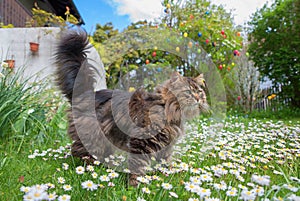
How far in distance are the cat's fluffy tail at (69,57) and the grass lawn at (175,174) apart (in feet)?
2.21

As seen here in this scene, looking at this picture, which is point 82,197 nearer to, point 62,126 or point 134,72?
point 62,126

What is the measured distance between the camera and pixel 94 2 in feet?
14.6

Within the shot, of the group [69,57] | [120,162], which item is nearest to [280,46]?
[69,57]

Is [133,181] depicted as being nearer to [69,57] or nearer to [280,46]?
[69,57]

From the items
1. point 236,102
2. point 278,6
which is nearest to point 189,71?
point 236,102

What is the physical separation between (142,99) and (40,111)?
1.62 m

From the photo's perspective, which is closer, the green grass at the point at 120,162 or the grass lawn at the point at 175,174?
the grass lawn at the point at 175,174

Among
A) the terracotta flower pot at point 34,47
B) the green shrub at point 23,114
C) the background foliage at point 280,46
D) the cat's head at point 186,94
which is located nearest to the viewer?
the cat's head at point 186,94

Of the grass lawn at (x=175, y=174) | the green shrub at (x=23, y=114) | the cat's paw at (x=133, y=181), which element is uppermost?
the green shrub at (x=23, y=114)

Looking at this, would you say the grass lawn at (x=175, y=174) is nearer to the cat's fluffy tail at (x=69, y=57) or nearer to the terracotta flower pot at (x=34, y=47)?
the cat's fluffy tail at (x=69, y=57)

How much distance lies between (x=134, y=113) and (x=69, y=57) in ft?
2.72

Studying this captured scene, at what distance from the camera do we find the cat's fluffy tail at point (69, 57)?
7.47ft

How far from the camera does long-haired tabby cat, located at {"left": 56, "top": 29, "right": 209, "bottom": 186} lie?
1966 millimetres

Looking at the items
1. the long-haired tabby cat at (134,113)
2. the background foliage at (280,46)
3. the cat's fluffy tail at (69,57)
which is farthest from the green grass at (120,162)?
the background foliage at (280,46)
